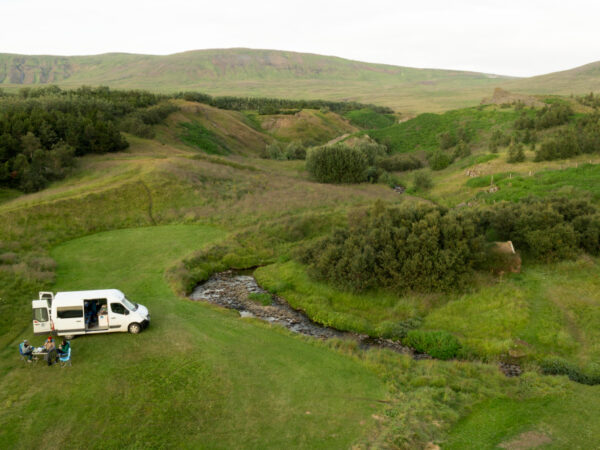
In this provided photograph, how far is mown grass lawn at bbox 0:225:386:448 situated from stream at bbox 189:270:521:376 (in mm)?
2422

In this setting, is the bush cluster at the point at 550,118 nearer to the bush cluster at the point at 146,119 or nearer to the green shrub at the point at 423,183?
the green shrub at the point at 423,183

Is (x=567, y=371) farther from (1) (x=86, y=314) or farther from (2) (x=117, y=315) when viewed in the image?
(1) (x=86, y=314)

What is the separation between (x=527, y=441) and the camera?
12867mm

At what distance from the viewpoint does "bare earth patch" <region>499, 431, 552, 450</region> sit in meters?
12.6

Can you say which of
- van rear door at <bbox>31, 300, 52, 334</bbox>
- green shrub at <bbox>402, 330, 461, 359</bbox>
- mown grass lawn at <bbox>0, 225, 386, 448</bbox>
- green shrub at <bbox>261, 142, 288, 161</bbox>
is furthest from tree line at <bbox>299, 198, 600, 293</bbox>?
green shrub at <bbox>261, 142, 288, 161</bbox>

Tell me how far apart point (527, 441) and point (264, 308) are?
641 inches

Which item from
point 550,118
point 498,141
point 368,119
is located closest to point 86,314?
point 498,141

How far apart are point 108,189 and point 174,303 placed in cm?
2334

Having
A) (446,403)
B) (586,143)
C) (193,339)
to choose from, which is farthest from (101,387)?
(586,143)

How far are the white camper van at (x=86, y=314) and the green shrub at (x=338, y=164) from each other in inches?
1680

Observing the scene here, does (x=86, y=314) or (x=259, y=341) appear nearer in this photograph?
(x=86, y=314)

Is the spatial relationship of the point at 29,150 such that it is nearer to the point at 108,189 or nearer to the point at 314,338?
the point at 108,189

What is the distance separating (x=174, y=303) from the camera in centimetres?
2411

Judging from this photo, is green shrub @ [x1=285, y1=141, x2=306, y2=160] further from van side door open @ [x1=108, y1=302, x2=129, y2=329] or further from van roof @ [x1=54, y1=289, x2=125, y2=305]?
van side door open @ [x1=108, y1=302, x2=129, y2=329]
